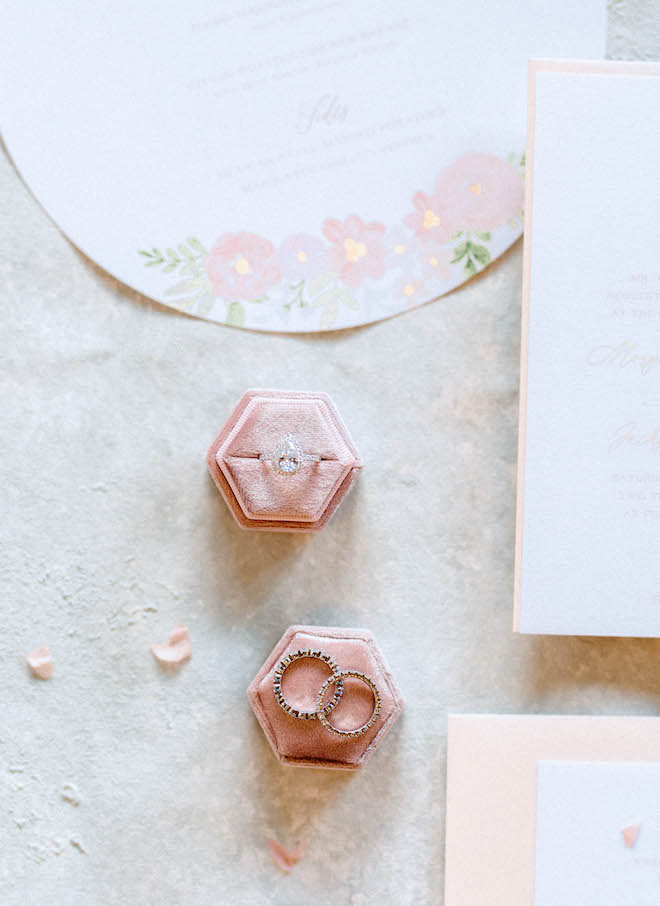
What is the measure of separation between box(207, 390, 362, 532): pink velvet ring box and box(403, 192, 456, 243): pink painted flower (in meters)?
0.15

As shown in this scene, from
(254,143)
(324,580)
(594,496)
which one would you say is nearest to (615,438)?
(594,496)

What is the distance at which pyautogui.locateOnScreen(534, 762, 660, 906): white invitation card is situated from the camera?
0.56m

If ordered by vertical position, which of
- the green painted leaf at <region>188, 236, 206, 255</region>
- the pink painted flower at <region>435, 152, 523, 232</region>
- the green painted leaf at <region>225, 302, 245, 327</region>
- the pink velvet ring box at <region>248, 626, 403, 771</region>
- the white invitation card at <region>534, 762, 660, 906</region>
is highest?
the pink painted flower at <region>435, 152, 523, 232</region>

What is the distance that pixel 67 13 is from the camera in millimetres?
580

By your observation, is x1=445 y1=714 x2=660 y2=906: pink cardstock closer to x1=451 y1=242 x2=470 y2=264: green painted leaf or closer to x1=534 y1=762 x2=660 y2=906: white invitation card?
x1=534 y1=762 x2=660 y2=906: white invitation card

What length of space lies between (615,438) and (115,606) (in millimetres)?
379

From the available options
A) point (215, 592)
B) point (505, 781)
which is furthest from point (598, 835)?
point (215, 592)

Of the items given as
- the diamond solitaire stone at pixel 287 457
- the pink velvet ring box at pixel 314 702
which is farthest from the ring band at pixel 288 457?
the pink velvet ring box at pixel 314 702

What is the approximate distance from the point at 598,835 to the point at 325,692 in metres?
0.22

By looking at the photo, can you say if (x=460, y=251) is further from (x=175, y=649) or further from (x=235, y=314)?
(x=175, y=649)

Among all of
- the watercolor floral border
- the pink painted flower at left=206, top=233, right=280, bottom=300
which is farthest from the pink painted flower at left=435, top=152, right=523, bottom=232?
the pink painted flower at left=206, top=233, right=280, bottom=300

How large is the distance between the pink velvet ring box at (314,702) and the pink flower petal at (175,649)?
0.06 meters

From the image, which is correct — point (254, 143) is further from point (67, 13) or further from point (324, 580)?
point (324, 580)

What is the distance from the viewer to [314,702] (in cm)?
56
